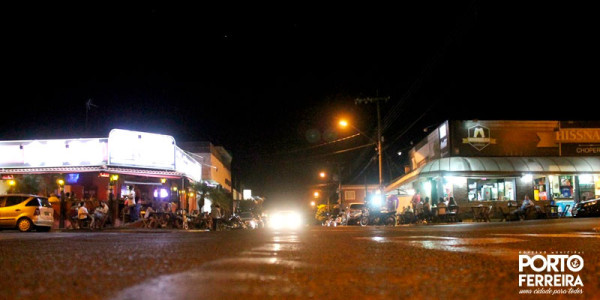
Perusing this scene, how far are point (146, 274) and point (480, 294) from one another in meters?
2.68

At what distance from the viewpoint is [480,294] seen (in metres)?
3.53

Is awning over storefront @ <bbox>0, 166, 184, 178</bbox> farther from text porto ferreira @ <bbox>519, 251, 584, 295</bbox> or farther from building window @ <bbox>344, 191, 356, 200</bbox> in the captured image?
building window @ <bbox>344, 191, 356, 200</bbox>

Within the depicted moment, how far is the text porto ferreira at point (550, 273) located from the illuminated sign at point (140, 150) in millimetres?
22649

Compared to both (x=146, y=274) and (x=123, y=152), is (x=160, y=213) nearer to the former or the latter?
(x=123, y=152)

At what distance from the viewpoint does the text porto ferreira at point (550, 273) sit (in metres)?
3.83

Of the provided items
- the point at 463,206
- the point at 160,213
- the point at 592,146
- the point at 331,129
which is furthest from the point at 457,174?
the point at 331,129

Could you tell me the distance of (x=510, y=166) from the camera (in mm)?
27781

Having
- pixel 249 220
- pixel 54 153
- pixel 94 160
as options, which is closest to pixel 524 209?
pixel 249 220

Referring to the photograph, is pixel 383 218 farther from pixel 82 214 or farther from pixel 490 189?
pixel 82 214

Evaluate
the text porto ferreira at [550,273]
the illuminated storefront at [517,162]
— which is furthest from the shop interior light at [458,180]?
the text porto ferreira at [550,273]

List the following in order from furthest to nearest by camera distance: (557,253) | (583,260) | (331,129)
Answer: (331,129), (557,253), (583,260)

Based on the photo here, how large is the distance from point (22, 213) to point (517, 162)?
24.7m

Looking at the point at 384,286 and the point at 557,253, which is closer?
the point at 384,286

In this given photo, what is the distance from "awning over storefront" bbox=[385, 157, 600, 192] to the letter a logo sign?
0.83 m
